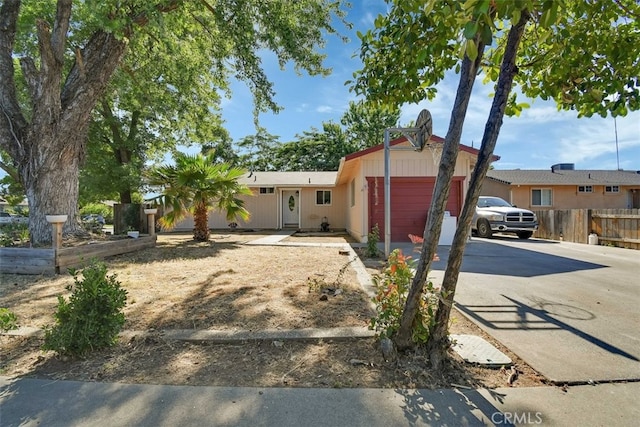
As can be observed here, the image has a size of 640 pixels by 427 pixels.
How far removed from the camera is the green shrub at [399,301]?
268 centimetres

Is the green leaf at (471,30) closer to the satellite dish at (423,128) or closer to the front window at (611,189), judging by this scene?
the satellite dish at (423,128)

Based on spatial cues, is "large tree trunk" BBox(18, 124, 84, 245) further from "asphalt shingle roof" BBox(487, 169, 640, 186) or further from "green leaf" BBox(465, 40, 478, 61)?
"asphalt shingle roof" BBox(487, 169, 640, 186)

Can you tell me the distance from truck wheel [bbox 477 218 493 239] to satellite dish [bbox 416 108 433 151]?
8.55m

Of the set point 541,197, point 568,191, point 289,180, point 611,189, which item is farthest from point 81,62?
point 611,189

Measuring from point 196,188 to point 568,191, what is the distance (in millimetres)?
22115

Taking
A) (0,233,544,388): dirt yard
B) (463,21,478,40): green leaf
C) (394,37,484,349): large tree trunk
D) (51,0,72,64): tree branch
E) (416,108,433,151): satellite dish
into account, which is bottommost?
(0,233,544,388): dirt yard

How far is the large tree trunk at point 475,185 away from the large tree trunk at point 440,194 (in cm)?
17

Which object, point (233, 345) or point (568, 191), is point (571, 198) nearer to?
point (568, 191)

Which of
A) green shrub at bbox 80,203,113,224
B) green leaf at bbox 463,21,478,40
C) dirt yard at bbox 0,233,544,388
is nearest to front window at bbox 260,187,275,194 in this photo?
dirt yard at bbox 0,233,544,388

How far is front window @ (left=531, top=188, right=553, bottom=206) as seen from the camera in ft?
66.9

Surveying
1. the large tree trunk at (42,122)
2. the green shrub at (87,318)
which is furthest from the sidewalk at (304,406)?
the large tree trunk at (42,122)

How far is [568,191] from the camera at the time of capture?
67.2ft

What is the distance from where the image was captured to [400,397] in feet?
7.41

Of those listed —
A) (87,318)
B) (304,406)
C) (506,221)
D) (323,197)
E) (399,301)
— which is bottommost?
(304,406)
